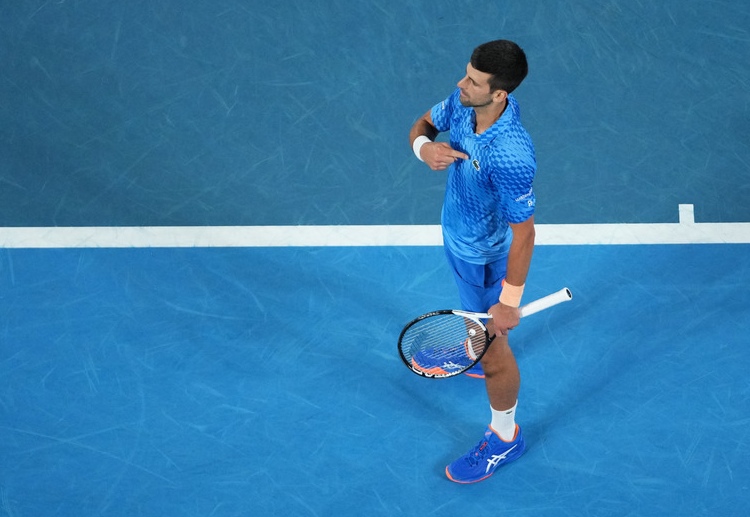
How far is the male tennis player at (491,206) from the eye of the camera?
403cm

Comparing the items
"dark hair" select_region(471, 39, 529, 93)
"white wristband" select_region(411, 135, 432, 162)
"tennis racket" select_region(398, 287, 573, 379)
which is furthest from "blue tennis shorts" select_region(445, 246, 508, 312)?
"dark hair" select_region(471, 39, 529, 93)

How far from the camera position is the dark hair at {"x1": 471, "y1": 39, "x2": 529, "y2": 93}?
12.9 ft

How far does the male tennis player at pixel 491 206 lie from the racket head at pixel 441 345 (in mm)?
110

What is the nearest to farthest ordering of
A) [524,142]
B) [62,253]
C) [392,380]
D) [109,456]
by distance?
[524,142]
[109,456]
[392,380]
[62,253]

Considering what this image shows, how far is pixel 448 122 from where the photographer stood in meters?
4.61

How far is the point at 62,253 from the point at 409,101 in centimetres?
261

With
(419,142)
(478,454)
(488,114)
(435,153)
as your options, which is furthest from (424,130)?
(478,454)

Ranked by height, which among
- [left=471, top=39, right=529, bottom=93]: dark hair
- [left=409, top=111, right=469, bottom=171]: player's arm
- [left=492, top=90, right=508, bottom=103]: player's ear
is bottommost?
[left=409, top=111, right=469, bottom=171]: player's arm

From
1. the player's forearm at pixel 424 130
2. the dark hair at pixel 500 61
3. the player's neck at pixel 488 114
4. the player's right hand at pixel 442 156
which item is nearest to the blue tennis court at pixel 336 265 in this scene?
the player's forearm at pixel 424 130

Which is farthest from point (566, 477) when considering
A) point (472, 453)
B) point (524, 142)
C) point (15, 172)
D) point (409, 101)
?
point (15, 172)

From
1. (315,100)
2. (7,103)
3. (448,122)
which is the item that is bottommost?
(315,100)

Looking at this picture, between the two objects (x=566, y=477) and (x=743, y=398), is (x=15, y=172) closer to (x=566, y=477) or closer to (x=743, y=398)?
(x=566, y=477)

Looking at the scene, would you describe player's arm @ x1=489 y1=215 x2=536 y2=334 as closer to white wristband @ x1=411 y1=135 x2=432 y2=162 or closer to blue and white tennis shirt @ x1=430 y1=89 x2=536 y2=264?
blue and white tennis shirt @ x1=430 y1=89 x2=536 y2=264

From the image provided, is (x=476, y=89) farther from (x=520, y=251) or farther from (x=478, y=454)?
(x=478, y=454)
